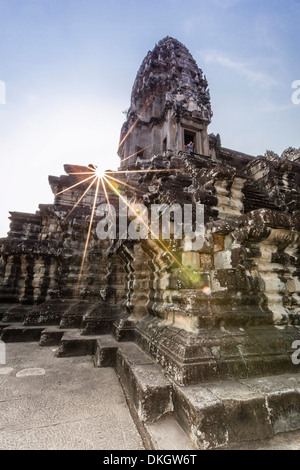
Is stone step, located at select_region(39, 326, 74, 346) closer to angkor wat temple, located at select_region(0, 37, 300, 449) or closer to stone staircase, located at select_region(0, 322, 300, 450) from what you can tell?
angkor wat temple, located at select_region(0, 37, 300, 449)

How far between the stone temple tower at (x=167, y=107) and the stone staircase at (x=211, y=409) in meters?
16.8

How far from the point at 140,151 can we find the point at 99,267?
17.3 m

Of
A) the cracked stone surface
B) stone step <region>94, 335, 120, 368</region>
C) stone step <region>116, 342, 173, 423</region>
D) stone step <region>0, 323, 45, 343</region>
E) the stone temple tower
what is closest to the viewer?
the cracked stone surface

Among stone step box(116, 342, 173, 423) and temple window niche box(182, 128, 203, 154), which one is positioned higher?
temple window niche box(182, 128, 203, 154)

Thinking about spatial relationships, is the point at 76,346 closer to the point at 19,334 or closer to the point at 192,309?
the point at 19,334

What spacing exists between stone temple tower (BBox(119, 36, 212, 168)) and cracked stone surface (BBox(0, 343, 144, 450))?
16.4 metres

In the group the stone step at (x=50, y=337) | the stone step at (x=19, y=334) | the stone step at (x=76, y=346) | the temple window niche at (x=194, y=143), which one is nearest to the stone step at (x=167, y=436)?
the stone step at (x=76, y=346)

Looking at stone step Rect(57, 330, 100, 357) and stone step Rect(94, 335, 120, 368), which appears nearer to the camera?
stone step Rect(94, 335, 120, 368)

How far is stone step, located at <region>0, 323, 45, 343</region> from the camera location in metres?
4.29

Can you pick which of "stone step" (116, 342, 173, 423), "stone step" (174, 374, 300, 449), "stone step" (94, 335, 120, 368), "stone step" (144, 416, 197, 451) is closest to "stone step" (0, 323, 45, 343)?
"stone step" (94, 335, 120, 368)

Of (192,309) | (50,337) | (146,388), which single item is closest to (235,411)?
(146,388)

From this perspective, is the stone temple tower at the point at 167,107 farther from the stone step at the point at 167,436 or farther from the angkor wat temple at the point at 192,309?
the stone step at the point at 167,436

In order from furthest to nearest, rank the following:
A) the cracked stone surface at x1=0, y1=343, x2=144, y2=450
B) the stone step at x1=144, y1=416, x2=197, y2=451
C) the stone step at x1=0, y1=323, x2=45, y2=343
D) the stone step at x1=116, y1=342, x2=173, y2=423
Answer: the stone step at x1=0, y1=323, x2=45, y2=343
the stone step at x1=116, y1=342, x2=173, y2=423
the cracked stone surface at x1=0, y1=343, x2=144, y2=450
the stone step at x1=144, y1=416, x2=197, y2=451

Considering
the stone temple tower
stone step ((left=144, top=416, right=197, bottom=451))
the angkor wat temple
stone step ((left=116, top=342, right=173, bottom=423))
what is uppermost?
the stone temple tower
